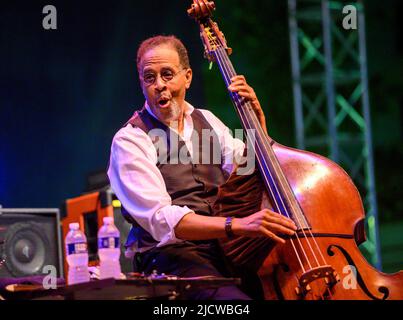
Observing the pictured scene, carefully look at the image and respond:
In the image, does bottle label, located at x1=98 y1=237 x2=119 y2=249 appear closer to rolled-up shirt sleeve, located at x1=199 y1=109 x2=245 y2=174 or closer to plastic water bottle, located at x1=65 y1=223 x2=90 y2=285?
plastic water bottle, located at x1=65 y1=223 x2=90 y2=285

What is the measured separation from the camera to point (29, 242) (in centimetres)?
455

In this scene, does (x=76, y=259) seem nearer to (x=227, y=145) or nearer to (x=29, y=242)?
(x=227, y=145)

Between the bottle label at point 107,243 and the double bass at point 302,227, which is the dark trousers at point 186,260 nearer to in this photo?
the double bass at point 302,227

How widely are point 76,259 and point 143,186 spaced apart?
41cm

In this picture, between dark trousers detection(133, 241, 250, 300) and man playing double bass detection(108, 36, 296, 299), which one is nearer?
man playing double bass detection(108, 36, 296, 299)

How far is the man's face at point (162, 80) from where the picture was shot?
317 cm

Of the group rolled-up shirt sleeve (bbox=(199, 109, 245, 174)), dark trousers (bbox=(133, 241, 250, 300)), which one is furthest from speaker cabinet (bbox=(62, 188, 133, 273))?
dark trousers (bbox=(133, 241, 250, 300))

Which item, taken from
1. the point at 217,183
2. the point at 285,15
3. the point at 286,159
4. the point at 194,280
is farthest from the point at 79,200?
the point at 285,15

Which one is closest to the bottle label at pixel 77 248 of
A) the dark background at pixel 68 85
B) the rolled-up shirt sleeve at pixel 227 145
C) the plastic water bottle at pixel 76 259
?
the plastic water bottle at pixel 76 259

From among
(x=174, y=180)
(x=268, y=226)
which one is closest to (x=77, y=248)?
(x=174, y=180)

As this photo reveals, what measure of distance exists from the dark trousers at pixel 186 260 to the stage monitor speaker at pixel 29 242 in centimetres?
154

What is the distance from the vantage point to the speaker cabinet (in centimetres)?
454

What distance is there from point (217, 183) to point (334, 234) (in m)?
0.67

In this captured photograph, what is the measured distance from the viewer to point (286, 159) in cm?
301
